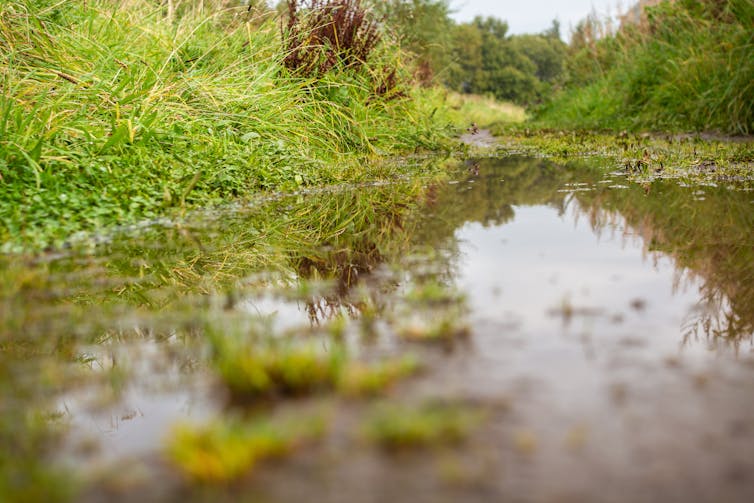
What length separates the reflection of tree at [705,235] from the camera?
6.70 ft

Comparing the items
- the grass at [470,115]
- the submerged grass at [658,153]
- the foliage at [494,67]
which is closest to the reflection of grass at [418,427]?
the submerged grass at [658,153]

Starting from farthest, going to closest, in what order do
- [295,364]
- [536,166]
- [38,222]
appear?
1. [536,166]
2. [38,222]
3. [295,364]

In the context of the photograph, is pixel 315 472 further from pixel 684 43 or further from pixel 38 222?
pixel 684 43

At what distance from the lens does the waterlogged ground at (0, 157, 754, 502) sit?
116 centimetres

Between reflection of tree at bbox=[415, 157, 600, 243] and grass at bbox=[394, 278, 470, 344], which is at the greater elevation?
reflection of tree at bbox=[415, 157, 600, 243]

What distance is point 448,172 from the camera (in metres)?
6.18

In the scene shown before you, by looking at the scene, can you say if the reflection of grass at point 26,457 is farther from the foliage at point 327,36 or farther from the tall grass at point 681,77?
the tall grass at point 681,77

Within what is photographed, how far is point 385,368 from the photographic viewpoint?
60.6 inches

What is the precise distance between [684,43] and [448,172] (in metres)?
5.29

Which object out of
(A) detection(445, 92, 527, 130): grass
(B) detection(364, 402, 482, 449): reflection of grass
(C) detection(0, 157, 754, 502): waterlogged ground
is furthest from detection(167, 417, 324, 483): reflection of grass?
(A) detection(445, 92, 527, 130): grass

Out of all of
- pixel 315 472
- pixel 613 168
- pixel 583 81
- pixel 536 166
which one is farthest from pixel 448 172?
pixel 583 81

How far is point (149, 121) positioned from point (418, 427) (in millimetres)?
3713

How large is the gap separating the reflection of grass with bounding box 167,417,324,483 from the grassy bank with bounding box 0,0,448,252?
2.10 m

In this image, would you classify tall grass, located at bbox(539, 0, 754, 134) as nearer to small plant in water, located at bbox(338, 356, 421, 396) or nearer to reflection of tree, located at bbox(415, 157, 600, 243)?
reflection of tree, located at bbox(415, 157, 600, 243)
